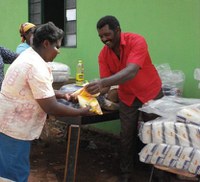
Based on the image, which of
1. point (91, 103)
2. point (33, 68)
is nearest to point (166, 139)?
point (91, 103)

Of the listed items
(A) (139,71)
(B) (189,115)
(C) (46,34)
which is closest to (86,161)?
(A) (139,71)

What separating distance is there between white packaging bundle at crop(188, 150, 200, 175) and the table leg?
113 centimetres

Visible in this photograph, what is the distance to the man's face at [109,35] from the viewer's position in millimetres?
3475

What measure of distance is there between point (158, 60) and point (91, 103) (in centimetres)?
165

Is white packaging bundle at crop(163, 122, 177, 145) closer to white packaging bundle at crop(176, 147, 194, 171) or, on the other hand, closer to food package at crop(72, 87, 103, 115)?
white packaging bundle at crop(176, 147, 194, 171)

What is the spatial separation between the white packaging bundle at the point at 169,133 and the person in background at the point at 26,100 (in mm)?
758

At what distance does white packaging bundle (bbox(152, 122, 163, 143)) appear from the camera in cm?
285

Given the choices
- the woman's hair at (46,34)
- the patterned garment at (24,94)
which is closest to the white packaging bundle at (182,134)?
the patterned garment at (24,94)

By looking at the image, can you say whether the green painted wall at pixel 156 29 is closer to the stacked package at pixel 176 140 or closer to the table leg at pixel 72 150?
the stacked package at pixel 176 140

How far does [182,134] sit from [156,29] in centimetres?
212

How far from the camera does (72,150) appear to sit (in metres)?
3.42

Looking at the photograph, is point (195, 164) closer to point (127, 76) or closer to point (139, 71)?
point (127, 76)

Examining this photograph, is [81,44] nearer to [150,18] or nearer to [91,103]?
[150,18]

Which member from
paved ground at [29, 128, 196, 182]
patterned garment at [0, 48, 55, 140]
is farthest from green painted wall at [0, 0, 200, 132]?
patterned garment at [0, 48, 55, 140]
